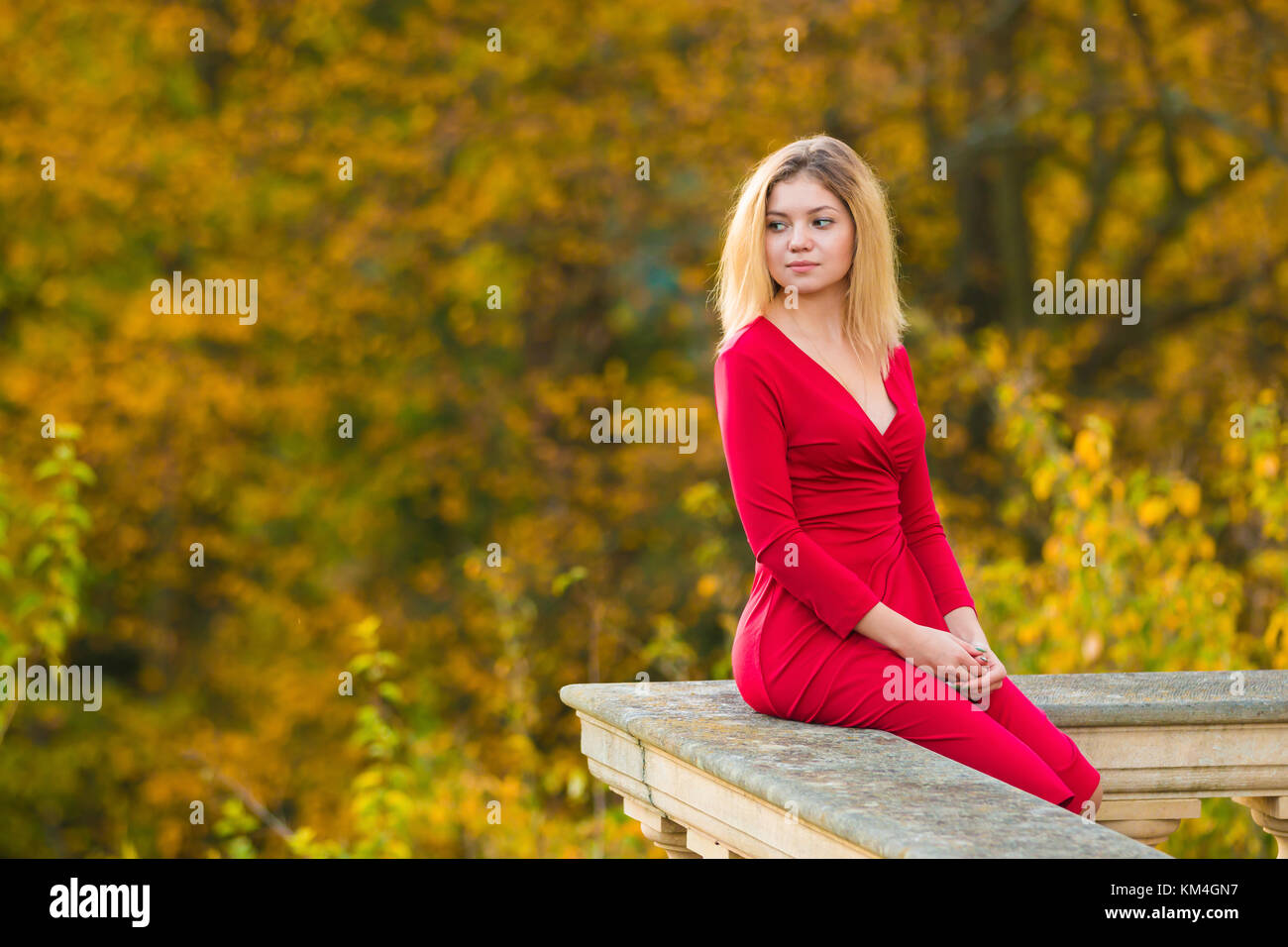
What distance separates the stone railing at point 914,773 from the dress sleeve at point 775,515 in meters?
0.23

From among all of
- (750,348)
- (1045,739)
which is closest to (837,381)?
(750,348)

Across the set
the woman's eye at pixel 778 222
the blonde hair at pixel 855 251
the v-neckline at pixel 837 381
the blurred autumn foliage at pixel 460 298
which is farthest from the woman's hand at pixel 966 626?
the blurred autumn foliage at pixel 460 298

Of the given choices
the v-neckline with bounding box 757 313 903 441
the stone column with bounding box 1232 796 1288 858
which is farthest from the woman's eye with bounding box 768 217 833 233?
the stone column with bounding box 1232 796 1288 858

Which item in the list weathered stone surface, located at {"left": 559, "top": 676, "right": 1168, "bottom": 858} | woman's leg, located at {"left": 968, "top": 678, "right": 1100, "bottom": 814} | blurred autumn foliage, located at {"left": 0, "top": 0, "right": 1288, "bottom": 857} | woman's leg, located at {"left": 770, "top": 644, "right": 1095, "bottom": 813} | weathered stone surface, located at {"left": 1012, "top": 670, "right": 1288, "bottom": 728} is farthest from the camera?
blurred autumn foliage, located at {"left": 0, "top": 0, "right": 1288, "bottom": 857}

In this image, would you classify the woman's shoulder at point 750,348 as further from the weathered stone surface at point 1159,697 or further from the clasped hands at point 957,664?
the weathered stone surface at point 1159,697

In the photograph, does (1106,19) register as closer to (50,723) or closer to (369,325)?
(369,325)

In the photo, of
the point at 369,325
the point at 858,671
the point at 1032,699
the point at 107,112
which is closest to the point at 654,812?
the point at 858,671

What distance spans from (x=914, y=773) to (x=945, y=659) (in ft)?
1.48

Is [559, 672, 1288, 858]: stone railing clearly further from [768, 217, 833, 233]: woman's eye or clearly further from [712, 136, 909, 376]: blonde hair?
[768, 217, 833, 233]: woman's eye

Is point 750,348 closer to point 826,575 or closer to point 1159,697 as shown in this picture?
point 826,575

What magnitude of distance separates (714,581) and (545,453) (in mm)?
5428

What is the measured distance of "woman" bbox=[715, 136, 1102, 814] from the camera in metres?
2.91

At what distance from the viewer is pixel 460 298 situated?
1188 cm

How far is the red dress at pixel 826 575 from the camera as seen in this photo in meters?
2.89
